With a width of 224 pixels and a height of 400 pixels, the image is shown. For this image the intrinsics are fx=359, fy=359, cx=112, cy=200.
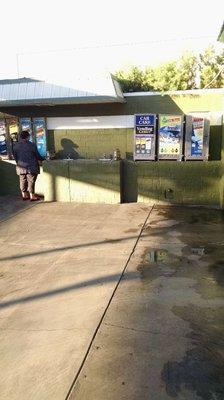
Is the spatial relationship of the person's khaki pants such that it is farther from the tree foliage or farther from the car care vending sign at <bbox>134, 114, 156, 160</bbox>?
the tree foliage

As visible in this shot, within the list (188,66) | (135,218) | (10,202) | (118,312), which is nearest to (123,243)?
(135,218)

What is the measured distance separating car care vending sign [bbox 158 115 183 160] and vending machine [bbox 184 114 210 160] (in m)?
0.18

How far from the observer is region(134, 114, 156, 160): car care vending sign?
928cm

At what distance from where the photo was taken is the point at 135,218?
8141 millimetres

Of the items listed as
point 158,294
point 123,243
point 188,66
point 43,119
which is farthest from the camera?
point 188,66

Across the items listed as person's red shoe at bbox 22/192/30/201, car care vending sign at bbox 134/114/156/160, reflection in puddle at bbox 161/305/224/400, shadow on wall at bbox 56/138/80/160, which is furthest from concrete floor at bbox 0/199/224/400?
shadow on wall at bbox 56/138/80/160

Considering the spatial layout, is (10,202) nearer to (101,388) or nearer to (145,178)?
(145,178)

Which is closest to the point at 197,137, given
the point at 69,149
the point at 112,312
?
the point at 69,149

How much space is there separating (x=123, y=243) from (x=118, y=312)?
7.94ft

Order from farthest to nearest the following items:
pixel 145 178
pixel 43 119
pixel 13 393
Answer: pixel 43 119 → pixel 145 178 → pixel 13 393

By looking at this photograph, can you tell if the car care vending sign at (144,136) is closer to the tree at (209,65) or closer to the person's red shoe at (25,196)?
the tree at (209,65)

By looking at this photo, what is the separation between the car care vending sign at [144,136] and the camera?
30.5 feet

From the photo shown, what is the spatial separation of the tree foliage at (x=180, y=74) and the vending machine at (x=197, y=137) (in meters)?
2.15

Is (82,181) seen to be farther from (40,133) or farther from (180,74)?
(180,74)
